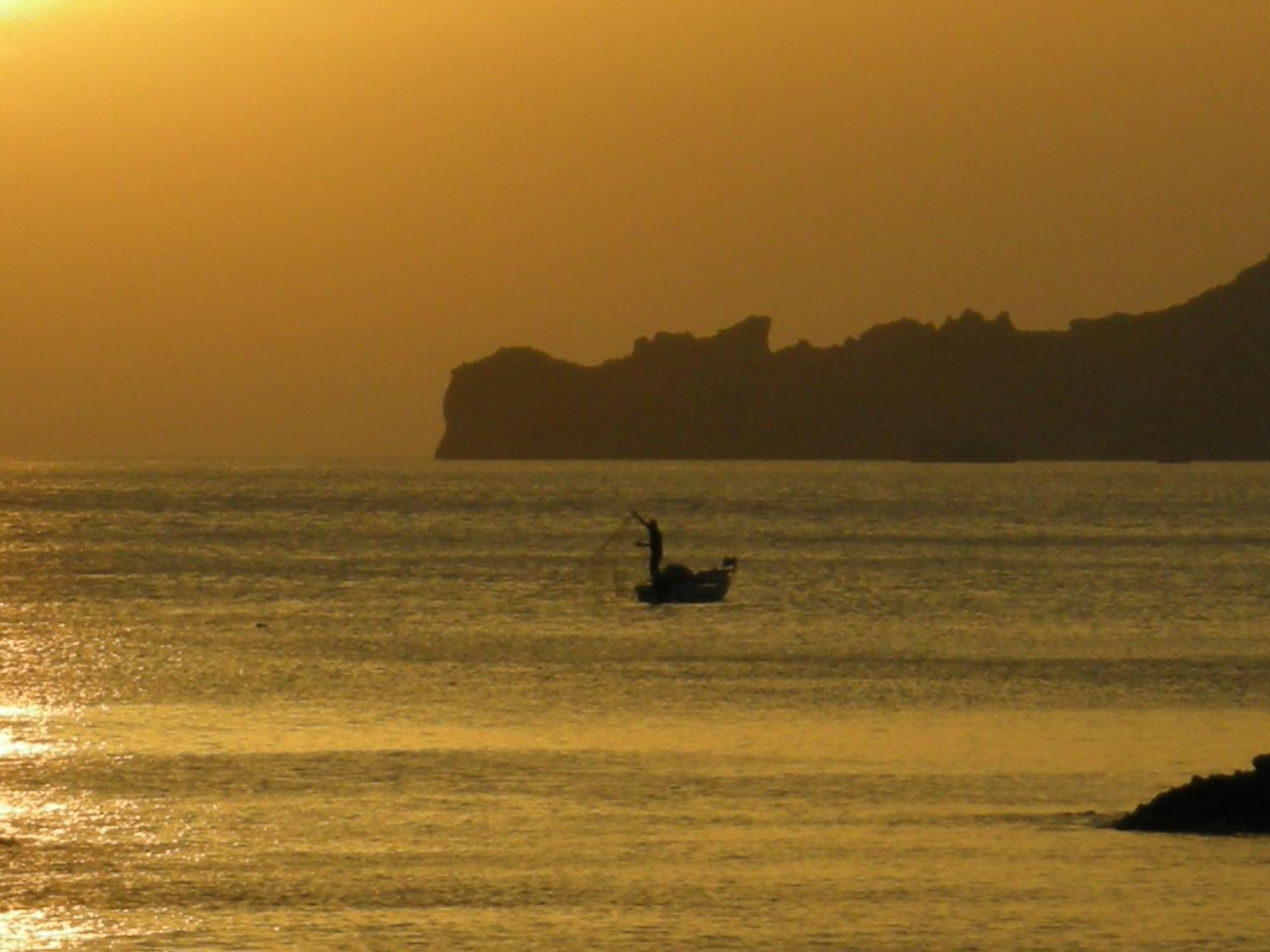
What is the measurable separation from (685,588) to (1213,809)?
53.5 metres

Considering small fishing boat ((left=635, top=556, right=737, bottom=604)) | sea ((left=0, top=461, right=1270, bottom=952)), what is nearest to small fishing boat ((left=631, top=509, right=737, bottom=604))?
small fishing boat ((left=635, top=556, right=737, bottom=604))

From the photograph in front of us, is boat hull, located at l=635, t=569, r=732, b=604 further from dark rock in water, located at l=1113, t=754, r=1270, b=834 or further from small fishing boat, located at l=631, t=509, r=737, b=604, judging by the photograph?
dark rock in water, located at l=1113, t=754, r=1270, b=834

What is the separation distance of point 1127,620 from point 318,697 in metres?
35.2

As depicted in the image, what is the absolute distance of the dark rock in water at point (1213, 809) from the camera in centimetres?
3688

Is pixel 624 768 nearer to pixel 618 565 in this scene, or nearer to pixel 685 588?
pixel 685 588

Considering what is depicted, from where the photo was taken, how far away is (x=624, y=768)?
143 feet

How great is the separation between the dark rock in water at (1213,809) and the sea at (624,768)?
28.7 inches

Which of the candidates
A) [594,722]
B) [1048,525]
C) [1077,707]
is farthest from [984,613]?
[1048,525]

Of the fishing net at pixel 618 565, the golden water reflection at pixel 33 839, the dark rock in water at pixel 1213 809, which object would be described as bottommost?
the golden water reflection at pixel 33 839

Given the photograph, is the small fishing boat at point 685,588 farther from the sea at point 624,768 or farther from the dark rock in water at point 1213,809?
the dark rock in water at point 1213,809

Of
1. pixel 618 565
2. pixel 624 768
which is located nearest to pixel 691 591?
pixel 618 565

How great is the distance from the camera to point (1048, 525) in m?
173

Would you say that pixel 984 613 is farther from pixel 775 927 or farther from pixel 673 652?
pixel 775 927

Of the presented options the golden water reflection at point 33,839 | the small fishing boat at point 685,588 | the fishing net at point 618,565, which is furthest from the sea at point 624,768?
the fishing net at point 618,565
